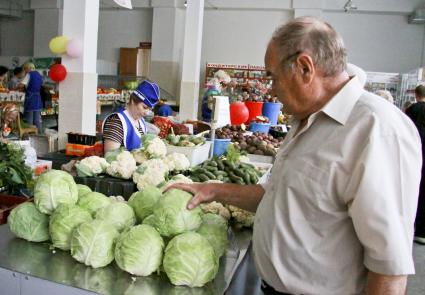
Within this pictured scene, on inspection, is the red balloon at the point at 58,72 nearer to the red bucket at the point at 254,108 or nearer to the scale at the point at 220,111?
the scale at the point at 220,111

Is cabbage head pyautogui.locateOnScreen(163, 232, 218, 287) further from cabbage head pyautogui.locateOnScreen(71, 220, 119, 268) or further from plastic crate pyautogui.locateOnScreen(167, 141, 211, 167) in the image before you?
plastic crate pyautogui.locateOnScreen(167, 141, 211, 167)

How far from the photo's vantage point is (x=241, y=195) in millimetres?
1787

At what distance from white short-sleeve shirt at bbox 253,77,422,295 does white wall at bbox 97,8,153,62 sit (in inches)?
569

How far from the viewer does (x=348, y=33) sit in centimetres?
1382

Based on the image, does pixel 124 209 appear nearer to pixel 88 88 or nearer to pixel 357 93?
pixel 357 93

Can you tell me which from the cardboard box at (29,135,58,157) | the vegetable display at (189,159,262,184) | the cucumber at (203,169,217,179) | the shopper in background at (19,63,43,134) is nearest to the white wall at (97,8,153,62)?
the shopper in background at (19,63,43,134)

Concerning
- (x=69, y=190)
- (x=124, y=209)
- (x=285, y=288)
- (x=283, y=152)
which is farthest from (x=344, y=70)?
(x=69, y=190)

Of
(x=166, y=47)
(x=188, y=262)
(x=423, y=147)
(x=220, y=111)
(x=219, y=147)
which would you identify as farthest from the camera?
(x=166, y=47)

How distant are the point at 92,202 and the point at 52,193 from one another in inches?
6.8

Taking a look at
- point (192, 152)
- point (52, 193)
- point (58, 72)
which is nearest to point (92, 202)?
point (52, 193)

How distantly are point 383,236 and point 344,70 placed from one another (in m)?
0.52

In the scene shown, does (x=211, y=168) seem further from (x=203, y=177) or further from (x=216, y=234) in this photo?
(x=216, y=234)

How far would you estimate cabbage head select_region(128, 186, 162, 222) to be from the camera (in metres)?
1.77

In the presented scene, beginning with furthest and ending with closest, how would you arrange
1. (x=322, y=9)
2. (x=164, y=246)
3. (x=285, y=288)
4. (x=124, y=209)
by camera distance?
(x=322, y=9) → (x=124, y=209) → (x=164, y=246) → (x=285, y=288)
